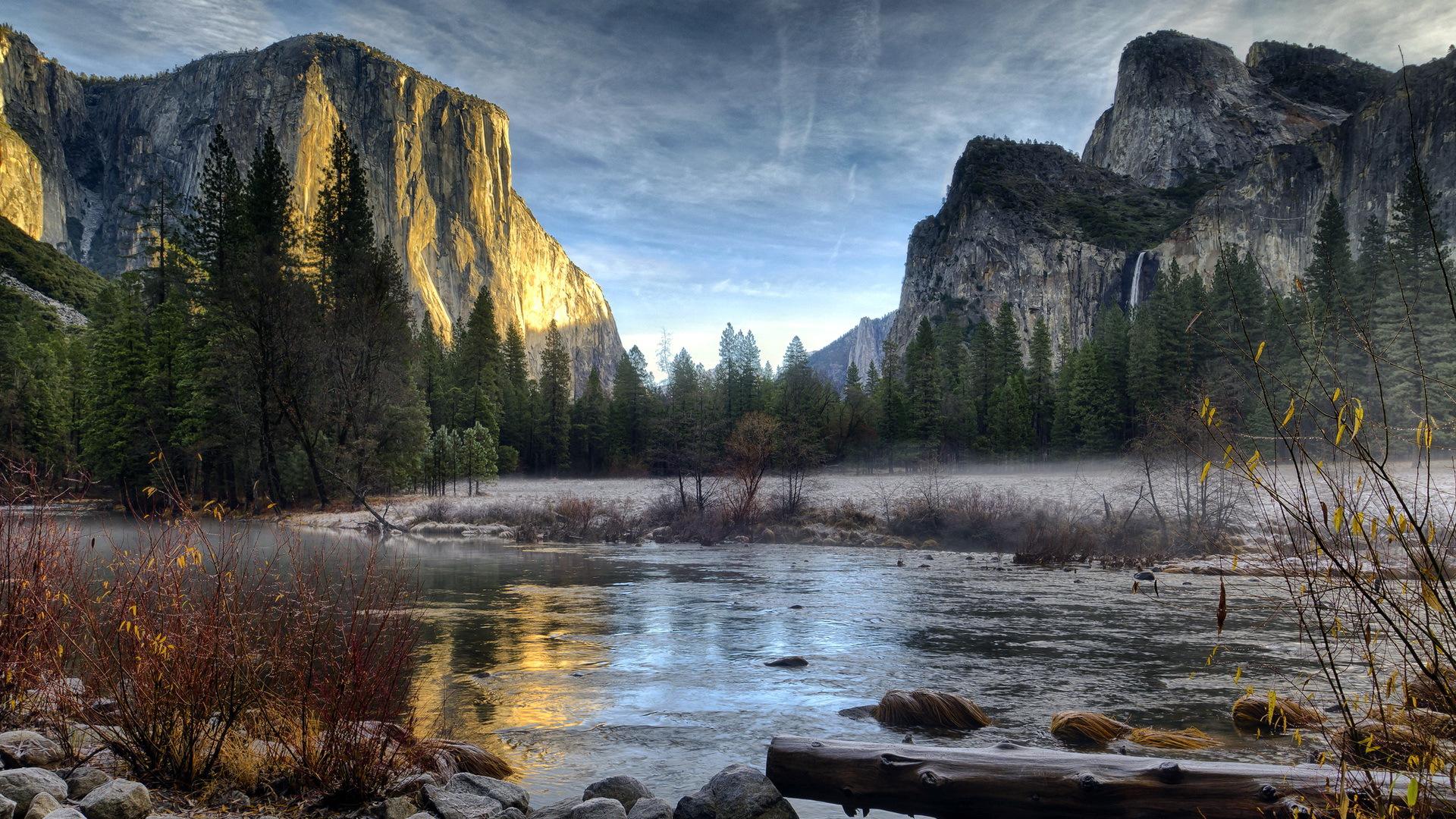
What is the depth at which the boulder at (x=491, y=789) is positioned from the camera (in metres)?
6.20

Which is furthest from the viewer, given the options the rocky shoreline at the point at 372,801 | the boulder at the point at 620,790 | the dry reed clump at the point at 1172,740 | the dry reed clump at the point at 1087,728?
the dry reed clump at the point at 1087,728

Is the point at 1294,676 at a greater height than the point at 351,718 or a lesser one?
lesser

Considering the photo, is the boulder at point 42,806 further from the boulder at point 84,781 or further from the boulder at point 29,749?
the boulder at point 29,749

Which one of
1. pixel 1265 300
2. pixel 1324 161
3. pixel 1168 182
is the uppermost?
pixel 1168 182

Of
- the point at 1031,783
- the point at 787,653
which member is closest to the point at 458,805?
the point at 1031,783

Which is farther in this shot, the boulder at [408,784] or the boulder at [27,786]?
the boulder at [408,784]

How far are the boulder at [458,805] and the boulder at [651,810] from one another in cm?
92

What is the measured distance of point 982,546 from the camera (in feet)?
103

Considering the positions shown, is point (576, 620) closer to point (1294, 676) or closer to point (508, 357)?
point (1294, 676)

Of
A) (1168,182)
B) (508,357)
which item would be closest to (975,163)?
(1168,182)

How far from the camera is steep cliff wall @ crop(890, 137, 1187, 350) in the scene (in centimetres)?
16475

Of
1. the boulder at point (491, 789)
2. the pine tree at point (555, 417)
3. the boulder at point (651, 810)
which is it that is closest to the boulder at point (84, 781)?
the boulder at point (491, 789)

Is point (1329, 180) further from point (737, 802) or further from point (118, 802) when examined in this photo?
point (118, 802)

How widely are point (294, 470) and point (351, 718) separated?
3942cm
